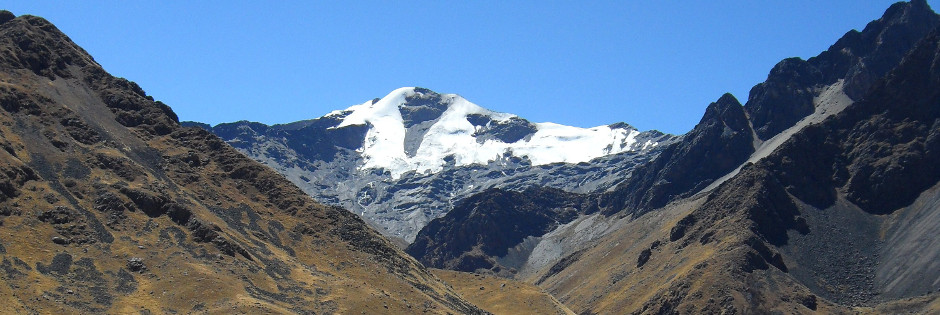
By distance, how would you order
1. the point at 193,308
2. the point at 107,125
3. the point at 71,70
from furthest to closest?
1. the point at 71,70
2. the point at 107,125
3. the point at 193,308

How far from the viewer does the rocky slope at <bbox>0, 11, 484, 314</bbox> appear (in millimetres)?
127750

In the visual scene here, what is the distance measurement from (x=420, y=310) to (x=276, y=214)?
3862 cm

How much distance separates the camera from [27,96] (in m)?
167

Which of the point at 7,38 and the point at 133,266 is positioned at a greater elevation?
the point at 7,38

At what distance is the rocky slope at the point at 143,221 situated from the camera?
128m

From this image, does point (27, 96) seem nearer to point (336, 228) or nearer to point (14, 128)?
point (14, 128)

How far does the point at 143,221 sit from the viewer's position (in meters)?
148

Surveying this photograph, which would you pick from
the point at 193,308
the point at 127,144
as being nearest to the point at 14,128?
the point at 127,144

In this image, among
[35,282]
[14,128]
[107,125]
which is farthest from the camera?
[107,125]

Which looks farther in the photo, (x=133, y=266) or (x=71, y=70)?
(x=71, y=70)

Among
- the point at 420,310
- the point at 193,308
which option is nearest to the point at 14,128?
the point at 193,308

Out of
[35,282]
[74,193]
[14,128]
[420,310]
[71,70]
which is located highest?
[71,70]

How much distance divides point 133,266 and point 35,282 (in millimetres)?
17188

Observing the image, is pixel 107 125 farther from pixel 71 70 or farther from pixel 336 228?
pixel 336 228
